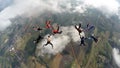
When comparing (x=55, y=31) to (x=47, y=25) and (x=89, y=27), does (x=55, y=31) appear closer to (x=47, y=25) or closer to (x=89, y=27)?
(x=47, y=25)

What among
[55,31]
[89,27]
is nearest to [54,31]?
[55,31]

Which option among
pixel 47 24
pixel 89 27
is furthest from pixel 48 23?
pixel 89 27

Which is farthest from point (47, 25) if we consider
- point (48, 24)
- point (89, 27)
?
point (89, 27)

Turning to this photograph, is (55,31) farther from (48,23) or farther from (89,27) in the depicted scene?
(89,27)

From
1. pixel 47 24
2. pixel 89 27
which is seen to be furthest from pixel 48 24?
pixel 89 27

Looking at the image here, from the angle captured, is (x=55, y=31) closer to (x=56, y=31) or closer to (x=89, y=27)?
(x=56, y=31)

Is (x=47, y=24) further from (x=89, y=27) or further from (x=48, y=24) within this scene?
(x=89, y=27)
